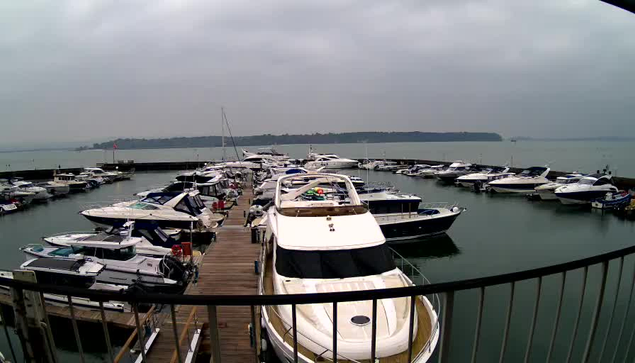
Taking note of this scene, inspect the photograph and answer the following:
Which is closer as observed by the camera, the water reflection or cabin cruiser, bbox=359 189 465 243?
the water reflection

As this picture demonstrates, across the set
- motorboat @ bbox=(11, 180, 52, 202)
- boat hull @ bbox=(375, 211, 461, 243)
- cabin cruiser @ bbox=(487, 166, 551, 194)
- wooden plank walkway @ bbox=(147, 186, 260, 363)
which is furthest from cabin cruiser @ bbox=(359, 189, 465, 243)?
motorboat @ bbox=(11, 180, 52, 202)

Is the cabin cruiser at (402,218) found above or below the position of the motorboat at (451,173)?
above

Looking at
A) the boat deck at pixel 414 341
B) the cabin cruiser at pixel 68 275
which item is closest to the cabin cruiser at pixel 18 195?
the cabin cruiser at pixel 68 275

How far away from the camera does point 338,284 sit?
6.88m

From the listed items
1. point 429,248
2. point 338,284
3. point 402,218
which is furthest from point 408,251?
point 338,284

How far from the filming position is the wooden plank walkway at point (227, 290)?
23.5 ft

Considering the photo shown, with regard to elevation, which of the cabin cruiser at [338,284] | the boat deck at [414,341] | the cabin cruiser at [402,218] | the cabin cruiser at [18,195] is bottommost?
the cabin cruiser at [18,195]

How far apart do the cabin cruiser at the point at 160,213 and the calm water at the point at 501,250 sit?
172 cm

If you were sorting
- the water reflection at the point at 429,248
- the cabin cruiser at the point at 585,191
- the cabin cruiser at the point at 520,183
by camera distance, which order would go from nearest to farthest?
the water reflection at the point at 429,248 → the cabin cruiser at the point at 585,191 → the cabin cruiser at the point at 520,183

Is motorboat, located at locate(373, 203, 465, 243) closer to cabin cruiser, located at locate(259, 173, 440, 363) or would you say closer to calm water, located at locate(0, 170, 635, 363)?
calm water, located at locate(0, 170, 635, 363)

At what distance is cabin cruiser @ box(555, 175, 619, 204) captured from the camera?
1080 inches

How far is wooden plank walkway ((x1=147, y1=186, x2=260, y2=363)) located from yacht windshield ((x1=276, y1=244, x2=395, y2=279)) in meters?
1.92

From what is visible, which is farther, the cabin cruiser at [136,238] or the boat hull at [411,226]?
the boat hull at [411,226]

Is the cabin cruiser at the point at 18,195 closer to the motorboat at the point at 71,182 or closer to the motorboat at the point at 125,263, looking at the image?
the motorboat at the point at 71,182
